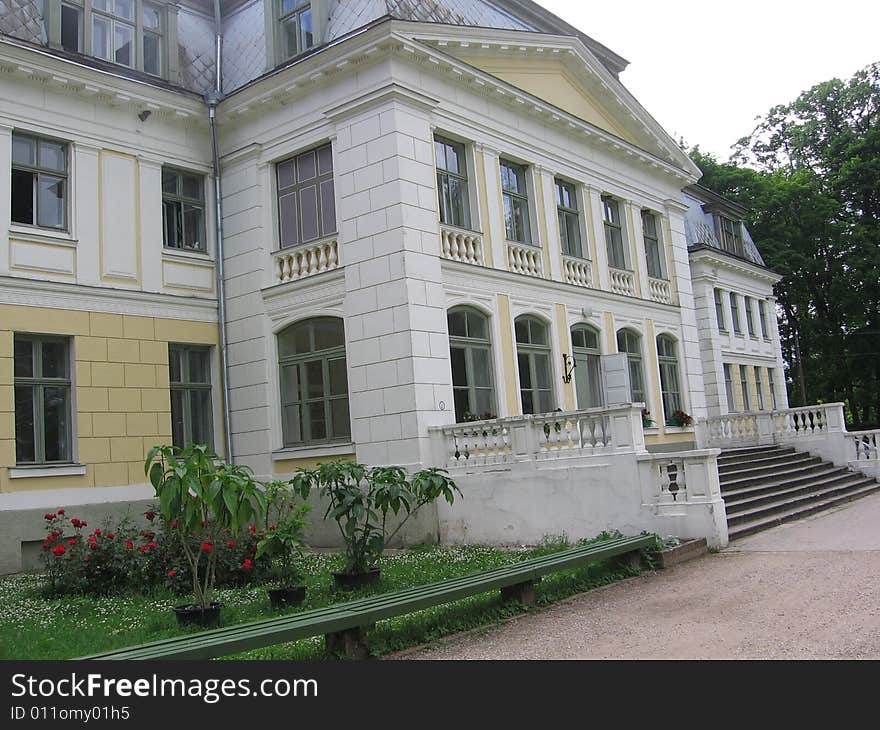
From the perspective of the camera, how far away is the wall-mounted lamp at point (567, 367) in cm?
1872

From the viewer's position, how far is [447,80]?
55.1 feet

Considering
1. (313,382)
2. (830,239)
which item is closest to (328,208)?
(313,382)

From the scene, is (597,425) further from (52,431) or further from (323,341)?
(52,431)

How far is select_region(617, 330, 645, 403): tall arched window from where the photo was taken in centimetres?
2116

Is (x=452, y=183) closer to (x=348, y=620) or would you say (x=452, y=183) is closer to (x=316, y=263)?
(x=316, y=263)

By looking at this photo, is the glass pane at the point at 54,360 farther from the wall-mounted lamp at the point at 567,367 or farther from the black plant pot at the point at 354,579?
the wall-mounted lamp at the point at 567,367

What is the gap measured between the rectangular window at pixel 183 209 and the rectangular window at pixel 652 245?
1155 centimetres

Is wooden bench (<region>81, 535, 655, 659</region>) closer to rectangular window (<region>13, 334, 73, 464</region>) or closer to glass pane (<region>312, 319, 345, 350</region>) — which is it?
glass pane (<region>312, 319, 345, 350</region>)

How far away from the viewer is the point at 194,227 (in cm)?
1800

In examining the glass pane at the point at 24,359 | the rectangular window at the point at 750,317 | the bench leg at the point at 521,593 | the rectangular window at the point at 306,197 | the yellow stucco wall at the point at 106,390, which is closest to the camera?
the bench leg at the point at 521,593

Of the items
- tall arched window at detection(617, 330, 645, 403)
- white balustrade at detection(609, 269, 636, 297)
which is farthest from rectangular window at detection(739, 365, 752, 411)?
white balustrade at detection(609, 269, 636, 297)

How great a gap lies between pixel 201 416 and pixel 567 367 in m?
7.79

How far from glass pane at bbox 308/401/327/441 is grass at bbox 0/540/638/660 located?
3.92 m

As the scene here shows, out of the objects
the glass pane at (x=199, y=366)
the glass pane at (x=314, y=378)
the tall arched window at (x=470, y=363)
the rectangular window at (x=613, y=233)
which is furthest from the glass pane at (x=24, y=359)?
the rectangular window at (x=613, y=233)
